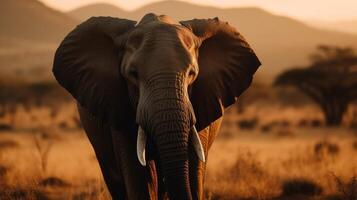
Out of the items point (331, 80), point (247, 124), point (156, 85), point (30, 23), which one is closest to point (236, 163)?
point (156, 85)

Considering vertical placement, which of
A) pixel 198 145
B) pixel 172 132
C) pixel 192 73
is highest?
pixel 192 73

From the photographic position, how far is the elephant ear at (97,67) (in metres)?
6.07

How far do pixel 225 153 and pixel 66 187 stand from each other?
6.89 m

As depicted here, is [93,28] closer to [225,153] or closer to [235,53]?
[235,53]

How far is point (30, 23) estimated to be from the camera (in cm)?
15912

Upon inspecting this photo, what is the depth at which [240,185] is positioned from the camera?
35.6ft

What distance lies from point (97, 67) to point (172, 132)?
145cm

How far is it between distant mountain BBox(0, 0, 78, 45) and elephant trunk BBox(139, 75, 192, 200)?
141 m

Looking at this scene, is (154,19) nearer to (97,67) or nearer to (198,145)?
(97,67)

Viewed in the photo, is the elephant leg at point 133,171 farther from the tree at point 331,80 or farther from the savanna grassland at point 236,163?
the tree at point 331,80

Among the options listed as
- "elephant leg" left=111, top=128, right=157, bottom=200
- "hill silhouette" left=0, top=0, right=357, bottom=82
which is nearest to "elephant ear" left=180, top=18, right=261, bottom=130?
"elephant leg" left=111, top=128, right=157, bottom=200

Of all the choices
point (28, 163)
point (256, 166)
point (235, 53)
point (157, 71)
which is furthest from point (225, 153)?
point (157, 71)

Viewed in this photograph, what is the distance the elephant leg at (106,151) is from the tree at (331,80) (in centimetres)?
2023

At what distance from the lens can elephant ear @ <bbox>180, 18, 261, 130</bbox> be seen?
608 cm
